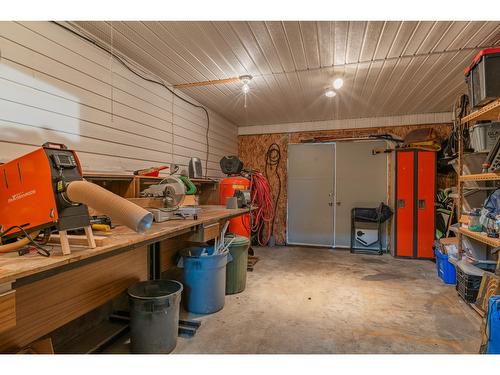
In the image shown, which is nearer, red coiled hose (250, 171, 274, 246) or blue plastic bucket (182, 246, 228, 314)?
blue plastic bucket (182, 246, 228, 314)

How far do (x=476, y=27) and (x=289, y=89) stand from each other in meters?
1.99

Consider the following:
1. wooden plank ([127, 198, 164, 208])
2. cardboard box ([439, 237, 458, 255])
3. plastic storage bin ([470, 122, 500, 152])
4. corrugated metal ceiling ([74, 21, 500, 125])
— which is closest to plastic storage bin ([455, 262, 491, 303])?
cardboard box ([439, 237, 458, 255])

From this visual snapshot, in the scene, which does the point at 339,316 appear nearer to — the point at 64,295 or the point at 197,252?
the point at 197,252

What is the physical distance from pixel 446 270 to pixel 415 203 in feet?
4.83

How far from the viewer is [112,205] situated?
3.70 feet

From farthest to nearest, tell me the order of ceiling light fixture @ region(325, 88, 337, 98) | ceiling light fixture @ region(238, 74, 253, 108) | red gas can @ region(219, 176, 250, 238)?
red gas can @ region(219, 176, 250, 238)
ceiling light fixture @ region(325, 88, 337, 98)
ceiling light fixture @ region(238, 74, 253, 108)

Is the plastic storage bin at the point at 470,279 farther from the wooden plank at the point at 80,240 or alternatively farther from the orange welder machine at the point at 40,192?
the orange welder machine at the point at 40,192

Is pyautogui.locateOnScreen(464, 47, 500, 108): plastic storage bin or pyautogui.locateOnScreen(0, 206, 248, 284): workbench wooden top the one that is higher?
pyautogui.locateOnScreen(464, 47, 500, 108): plastic storage bin

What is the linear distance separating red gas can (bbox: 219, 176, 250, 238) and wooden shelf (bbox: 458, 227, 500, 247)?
2.79m

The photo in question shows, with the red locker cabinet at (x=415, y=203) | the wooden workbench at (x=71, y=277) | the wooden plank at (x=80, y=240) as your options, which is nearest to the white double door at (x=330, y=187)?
the red locker cabinet at (x=415, y=203)

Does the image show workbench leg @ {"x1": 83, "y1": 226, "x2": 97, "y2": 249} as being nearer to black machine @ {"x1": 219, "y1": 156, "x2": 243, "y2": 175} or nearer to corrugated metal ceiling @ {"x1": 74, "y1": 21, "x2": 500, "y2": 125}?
corrugated metal ceiling @ {"x1": 74, "y1": 21, "x2": 500, "y2": 125}

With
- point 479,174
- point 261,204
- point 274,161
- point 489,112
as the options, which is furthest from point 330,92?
point 261,204

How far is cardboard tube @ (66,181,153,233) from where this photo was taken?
1087mm
